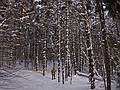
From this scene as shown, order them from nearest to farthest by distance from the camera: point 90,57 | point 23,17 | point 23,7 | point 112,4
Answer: point 23,17 < point 23,7 < point 112,4 < point 90,57

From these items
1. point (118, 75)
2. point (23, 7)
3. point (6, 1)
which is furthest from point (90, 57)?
point (6, 1)

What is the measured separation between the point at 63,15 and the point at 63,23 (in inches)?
50.9

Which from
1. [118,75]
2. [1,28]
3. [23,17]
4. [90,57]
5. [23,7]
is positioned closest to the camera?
[1,28]

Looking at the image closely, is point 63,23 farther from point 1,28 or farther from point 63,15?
point 1,28

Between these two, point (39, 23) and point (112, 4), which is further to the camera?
point (39, 23)

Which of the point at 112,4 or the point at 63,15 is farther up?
the point at 63,15

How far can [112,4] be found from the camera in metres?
11.3

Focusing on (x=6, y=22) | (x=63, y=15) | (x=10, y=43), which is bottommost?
(x=10, y=43)

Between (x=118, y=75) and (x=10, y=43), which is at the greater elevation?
(x=10, y=43)

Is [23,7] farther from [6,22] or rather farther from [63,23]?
[63,23]

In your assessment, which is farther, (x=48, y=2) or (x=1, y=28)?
(x=48, y=2)

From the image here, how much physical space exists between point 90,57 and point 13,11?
13623mm

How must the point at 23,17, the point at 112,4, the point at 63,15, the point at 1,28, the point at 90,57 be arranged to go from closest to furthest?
the point at 1,28 → the point at 23,17 → the point at 112,4 → the point at 90,57 → the point at 63,15

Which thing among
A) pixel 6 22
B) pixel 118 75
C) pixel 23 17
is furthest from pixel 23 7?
pixel 118 75
